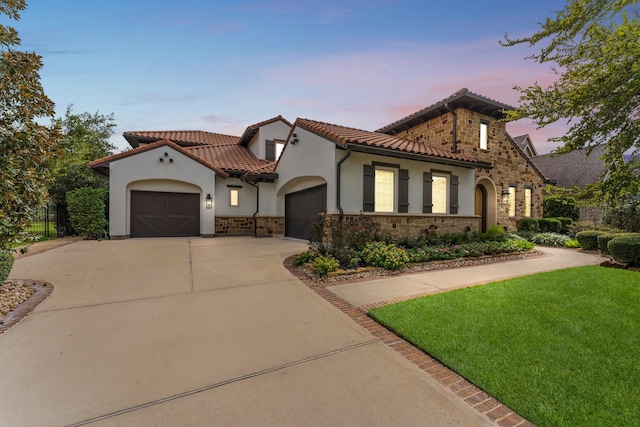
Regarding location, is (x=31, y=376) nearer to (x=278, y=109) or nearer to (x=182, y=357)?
(x=182, y=357)

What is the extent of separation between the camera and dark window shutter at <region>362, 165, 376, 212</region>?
8750 mm

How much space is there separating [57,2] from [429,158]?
10.8m

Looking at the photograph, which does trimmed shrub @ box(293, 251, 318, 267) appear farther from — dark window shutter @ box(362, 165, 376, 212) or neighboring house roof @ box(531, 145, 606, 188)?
neighboring house roof @ box(531, 145, 606, 188)

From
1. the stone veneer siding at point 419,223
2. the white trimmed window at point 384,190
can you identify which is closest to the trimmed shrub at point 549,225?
the stone veneer siding at point 419,223

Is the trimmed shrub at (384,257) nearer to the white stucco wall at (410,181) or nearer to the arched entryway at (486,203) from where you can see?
the white stucco wall at (410,181)

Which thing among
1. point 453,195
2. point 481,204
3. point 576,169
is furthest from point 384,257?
point 576,169

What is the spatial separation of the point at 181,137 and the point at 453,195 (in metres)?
17.0

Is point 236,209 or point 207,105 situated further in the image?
point 236,209

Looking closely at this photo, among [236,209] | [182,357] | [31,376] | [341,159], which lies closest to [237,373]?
[182,357]

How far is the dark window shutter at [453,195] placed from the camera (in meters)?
10.7

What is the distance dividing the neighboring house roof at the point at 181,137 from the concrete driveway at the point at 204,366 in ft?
45.1

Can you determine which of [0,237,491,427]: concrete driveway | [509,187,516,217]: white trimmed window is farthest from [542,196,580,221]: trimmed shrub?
[0,237,491,427]: concrete driveway

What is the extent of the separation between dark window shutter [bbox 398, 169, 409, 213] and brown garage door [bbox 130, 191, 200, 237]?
380 inches

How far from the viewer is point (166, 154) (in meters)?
12.1
